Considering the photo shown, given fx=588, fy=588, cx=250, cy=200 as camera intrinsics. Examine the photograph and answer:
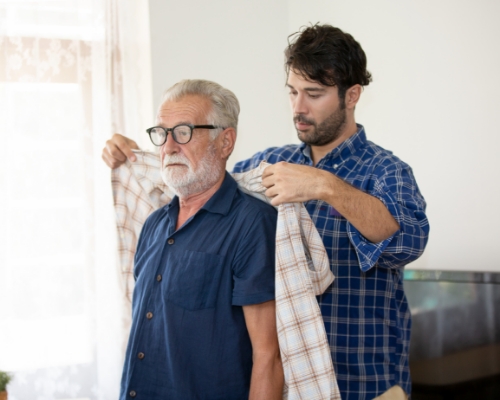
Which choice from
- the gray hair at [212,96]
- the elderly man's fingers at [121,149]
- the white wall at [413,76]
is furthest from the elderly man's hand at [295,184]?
the white wall at [413,76]

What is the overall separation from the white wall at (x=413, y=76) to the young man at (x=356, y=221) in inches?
23.9

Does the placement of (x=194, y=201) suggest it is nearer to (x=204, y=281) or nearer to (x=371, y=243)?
(x=204, y=281)

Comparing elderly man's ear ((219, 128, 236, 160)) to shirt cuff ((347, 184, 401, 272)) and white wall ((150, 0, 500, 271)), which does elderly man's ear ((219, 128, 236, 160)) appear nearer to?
shirt cuff ((347, 184, 401, 272))

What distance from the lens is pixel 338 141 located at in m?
1.86

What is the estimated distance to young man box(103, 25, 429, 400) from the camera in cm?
156

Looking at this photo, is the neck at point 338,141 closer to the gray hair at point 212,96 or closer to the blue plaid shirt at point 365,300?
the blue plaid shirt at point 365,300

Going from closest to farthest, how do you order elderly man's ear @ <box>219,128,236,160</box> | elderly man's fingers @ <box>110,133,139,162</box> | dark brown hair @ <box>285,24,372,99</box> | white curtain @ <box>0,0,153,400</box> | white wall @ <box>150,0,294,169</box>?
elderly man's ear @ <box>219,128,236,160</box>
dark brown hair @ <box>285,24,372,99</box>
elderly man's fingers @ <box>110,133,139,162</box>
white curtain @ <box>0,0,153,400</box>
white wall @ <box>150,0,294,169</box>

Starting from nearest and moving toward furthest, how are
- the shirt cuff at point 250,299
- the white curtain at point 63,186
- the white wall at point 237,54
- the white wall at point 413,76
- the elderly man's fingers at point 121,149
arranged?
1. the shirt cuff at point 250,299
2. the elderly man's fingers at point 121,149
3. the white wall at point 413,76
4. the white curtain at point 63,186
5. the white wall at point 237,54

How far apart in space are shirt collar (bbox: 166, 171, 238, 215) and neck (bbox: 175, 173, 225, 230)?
0.03 meters

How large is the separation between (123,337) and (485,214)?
1944 millimetres

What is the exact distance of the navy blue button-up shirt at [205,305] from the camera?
1468mm

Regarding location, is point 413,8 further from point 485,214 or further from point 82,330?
point 82,330

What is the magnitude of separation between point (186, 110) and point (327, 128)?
18.2 inches

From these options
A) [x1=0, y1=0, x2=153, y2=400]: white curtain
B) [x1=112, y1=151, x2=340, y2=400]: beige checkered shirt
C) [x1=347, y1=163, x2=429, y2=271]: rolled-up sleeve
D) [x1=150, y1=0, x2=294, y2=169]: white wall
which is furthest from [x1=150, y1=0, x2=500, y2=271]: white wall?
[x1=112, y1=151, x2=340, y2=400]: beige checkered shirt
